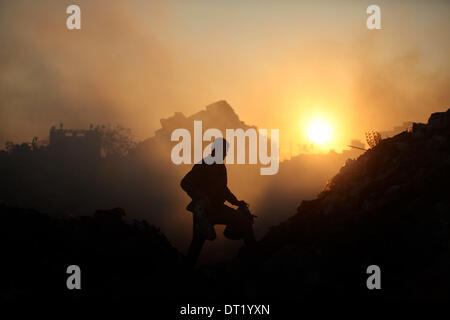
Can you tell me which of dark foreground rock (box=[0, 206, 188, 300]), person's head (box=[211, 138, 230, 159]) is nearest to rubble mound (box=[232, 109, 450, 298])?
dark foreground rock (box=[0, 206, 188, 300])

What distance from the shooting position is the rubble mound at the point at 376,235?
5.50 metres

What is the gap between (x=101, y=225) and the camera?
25.7 feet

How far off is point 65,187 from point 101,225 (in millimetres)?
68023

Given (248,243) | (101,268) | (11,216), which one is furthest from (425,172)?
(11,216)

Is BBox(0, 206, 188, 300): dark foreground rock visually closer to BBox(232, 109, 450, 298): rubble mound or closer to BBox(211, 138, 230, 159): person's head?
BBox(232, 109, 450, 298): rubble mound

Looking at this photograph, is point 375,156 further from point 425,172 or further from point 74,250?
point 74,250

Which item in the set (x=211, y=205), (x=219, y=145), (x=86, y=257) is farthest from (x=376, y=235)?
(x=86, y=257)

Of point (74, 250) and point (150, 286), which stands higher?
point (74, 250)

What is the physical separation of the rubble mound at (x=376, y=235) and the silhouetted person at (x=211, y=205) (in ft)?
2.11

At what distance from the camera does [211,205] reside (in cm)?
747

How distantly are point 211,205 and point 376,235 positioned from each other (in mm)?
3114

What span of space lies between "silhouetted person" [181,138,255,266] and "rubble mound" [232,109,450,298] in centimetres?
64

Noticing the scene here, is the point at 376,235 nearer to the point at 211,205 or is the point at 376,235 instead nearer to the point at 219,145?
the point at 211,205

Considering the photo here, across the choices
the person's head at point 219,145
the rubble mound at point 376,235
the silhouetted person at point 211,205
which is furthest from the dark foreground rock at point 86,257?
the person's head at point 219,145
